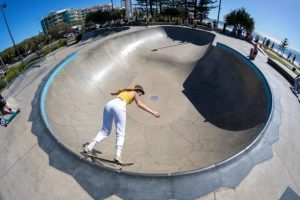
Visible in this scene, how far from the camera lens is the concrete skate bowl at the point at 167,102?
7.61 m

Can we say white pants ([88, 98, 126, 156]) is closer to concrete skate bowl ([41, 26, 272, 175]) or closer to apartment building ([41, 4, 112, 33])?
concrete skate bowl ([41, 26, 272, 175])

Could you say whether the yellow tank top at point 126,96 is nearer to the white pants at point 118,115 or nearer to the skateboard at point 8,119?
the white pants at point 118,115

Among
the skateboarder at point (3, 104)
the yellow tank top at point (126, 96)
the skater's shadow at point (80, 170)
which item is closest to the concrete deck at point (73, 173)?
the skater's shadow at point (80, 170)

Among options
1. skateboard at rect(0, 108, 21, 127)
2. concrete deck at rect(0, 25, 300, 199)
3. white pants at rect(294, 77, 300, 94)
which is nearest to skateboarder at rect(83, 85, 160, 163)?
concrete deck at rect(0, 25, 300, 199)

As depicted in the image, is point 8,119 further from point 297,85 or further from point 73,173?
point 297,85

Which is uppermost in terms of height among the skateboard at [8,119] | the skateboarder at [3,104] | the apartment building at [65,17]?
the skateboarder at [3,104]

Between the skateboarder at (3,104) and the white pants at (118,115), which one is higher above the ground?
the white pants at (118,115)

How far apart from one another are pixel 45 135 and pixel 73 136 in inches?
47.6

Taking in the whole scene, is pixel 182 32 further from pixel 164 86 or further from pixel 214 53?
pixel 164 86

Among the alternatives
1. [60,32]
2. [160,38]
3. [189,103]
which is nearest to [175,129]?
[189,103]

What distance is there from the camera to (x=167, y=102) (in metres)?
11.8

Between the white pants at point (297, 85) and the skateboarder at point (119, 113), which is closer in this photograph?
the skateboarder at point (119, 113)

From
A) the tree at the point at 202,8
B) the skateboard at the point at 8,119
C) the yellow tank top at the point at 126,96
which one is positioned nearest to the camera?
the yellow tank top at the point at 126,96

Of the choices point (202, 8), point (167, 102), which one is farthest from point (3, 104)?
point (202, 8)
